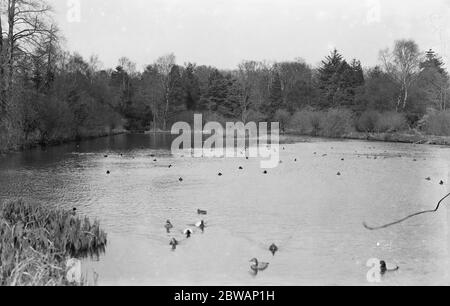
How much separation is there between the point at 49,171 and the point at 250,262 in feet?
56.0

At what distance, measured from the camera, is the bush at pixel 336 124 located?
61.3 metres

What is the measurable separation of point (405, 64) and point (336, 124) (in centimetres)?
1087

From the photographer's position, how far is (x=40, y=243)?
1045 cm

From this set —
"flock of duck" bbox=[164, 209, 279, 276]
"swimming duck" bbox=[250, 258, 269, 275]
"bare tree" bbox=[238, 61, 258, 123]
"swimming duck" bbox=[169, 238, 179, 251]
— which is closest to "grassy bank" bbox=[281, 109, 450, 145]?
"bare tree" bbox=[238, 61, 258, 123]

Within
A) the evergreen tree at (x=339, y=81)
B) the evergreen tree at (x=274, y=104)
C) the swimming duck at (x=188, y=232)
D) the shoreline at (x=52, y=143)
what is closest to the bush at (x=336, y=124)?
the evergreen tree at (x=339, y=81)

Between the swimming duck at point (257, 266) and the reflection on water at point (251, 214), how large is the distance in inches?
5.6

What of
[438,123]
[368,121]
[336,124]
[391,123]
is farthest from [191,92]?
[438,123]

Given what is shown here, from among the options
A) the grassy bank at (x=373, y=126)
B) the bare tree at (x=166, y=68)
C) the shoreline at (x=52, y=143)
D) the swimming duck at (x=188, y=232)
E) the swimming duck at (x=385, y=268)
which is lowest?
the swimming duck at (x=385, y=268)

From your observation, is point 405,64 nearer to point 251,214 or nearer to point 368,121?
point 368,121

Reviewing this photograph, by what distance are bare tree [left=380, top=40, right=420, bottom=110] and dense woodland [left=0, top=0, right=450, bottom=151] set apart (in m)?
0.12

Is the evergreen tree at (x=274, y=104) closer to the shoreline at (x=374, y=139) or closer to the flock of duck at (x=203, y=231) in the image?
the shoreline at (x=374, y=139)

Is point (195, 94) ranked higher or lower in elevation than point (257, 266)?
higher

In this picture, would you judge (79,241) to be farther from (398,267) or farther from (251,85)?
(251,85)

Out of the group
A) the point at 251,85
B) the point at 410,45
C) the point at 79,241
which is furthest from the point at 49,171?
the point at 251,85
